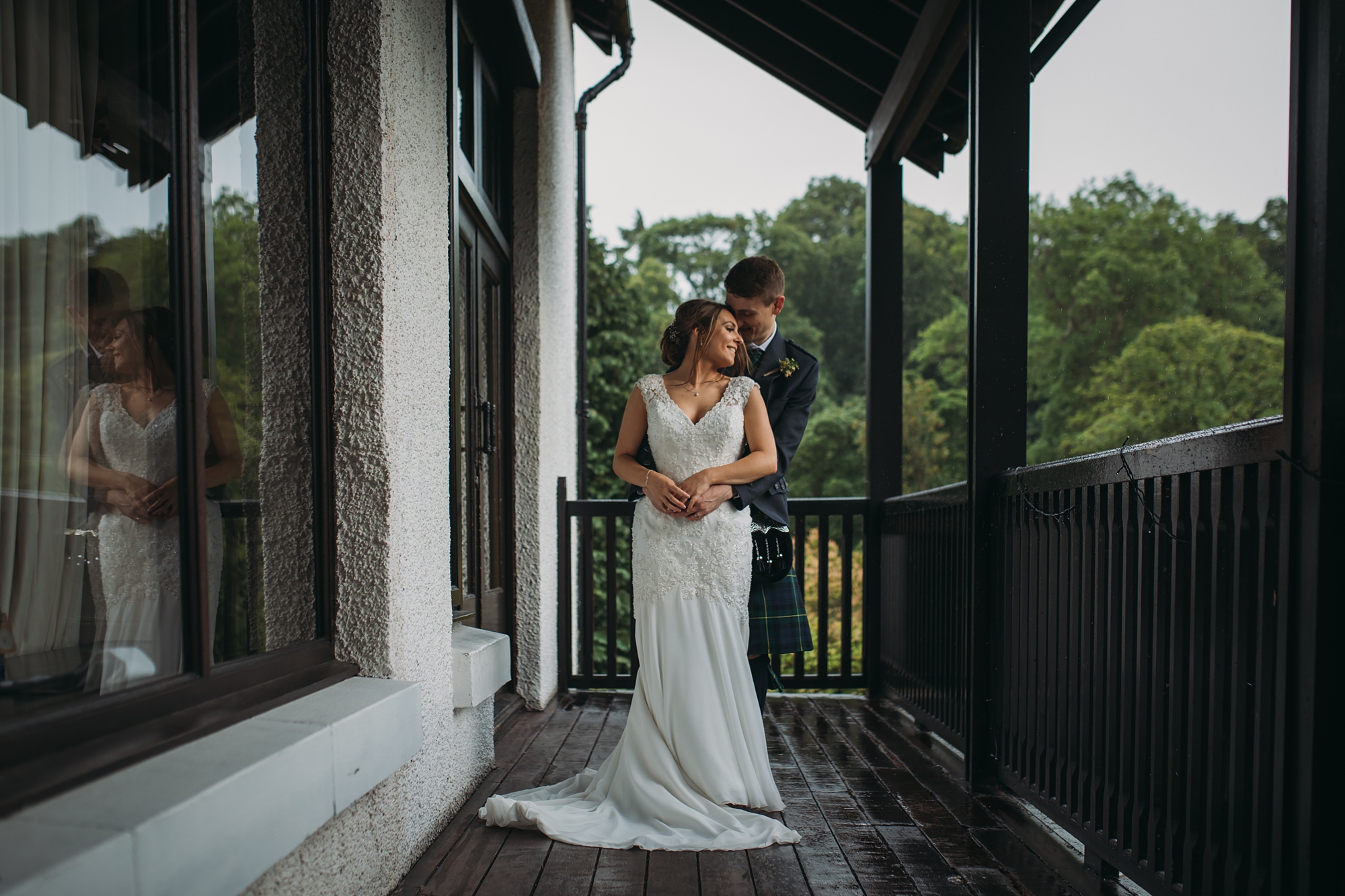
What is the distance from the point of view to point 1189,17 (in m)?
21.2

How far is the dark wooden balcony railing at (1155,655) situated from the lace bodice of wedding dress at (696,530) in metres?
0.78

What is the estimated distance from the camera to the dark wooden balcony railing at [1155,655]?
139 cm

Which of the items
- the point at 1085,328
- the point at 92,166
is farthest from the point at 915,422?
the point at 92,166

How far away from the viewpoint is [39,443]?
1.45 meters

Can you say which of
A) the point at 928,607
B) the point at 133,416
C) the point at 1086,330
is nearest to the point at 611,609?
the point at 928,607

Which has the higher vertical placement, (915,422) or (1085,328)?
(1085,328)

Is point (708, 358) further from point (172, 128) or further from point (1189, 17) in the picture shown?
point (1189, 17)

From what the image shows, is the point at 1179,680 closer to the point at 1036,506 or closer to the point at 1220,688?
the point at 1220,688

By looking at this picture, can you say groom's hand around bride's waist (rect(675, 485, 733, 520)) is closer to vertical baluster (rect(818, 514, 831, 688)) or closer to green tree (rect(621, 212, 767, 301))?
vertical baluster (rect(818, 514, 831, 688))

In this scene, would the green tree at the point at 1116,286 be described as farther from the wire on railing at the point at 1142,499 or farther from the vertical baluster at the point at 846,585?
the wire on railing at the point at 1142,499

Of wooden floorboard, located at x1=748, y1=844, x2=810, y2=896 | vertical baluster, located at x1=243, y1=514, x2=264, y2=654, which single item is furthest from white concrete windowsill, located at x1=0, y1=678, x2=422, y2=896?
wooden floorboard, located at x1=748, y1=844, x2=810, y2=896

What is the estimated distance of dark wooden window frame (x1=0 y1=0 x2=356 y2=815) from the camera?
3.70 ft

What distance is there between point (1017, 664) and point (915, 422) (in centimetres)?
1832

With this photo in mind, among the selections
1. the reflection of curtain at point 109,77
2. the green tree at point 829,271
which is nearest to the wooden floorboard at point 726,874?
the reflection of curtain at point 109,77
